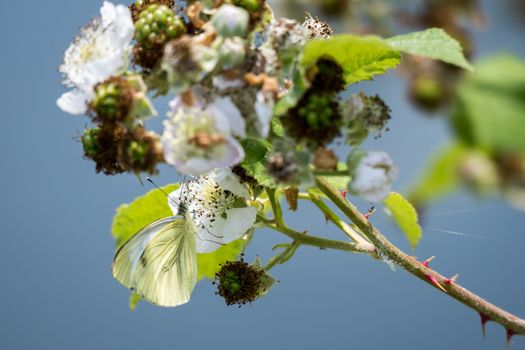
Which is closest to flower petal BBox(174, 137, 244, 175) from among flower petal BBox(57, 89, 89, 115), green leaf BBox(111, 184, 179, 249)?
flower petal BBox(57, 89, 89, 115)

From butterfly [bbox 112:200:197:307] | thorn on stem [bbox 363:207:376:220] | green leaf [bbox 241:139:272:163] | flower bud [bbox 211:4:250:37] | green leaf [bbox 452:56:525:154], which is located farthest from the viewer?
butterfly [bbox 112:200:197:307]

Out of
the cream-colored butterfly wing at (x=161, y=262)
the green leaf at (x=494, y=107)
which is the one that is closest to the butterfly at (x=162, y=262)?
the cream-colored butterfly wing at (x=161, y=262)

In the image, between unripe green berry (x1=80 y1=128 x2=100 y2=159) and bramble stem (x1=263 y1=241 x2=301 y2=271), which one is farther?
bramble stem (x1=263 y1=241 x2=301 y2=271)

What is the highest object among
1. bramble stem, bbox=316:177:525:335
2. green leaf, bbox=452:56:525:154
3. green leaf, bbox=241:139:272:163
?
green leaf, bbox=241:139:272:163

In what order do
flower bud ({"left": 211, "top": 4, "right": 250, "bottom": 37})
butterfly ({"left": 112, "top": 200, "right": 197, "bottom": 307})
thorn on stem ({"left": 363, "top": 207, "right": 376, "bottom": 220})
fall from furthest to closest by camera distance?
butterfly ({"left": 112, "top": 200, "right": 197, "bottom": 307})
thorn on stem ({"left": 363, "top": 207, "right": 376, "bottom": 220})
flower bud ({"left": 211, "top": 4, "right": 250, "bottom": 37})

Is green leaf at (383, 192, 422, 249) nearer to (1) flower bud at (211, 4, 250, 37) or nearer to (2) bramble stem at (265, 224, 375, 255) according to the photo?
(2) bramble stem at (265, 224, 375, 255)

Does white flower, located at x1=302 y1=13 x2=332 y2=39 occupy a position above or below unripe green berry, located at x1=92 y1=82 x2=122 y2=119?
above

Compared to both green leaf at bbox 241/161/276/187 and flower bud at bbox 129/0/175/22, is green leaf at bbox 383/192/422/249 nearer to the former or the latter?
green leaf at bbox 241/161/276/187
